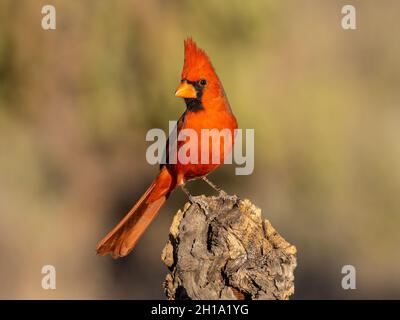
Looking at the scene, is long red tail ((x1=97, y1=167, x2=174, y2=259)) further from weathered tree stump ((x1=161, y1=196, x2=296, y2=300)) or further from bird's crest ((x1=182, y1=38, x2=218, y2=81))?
weathered tree stump ((x1=161, y1=196, x2=296, y2=300))

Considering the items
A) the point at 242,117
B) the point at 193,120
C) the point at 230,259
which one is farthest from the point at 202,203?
the point at 242,117

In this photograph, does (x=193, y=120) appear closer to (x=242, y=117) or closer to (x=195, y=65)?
(x=195, y=65)

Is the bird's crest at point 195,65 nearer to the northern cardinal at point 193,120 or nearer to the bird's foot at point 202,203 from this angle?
the northern cardinal at point 193,120

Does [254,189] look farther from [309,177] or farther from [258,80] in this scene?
[258,80]

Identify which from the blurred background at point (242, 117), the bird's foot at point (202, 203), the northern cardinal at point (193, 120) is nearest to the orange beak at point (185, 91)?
the northern cardinal at point (193, 120)

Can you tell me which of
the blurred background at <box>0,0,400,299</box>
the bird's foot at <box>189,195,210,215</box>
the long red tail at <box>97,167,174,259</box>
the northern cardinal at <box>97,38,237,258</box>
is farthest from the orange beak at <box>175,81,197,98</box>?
the blurred background at <box>0,0,400,299</box>

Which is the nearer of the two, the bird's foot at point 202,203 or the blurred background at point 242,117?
the bird's foot at point 202,203
